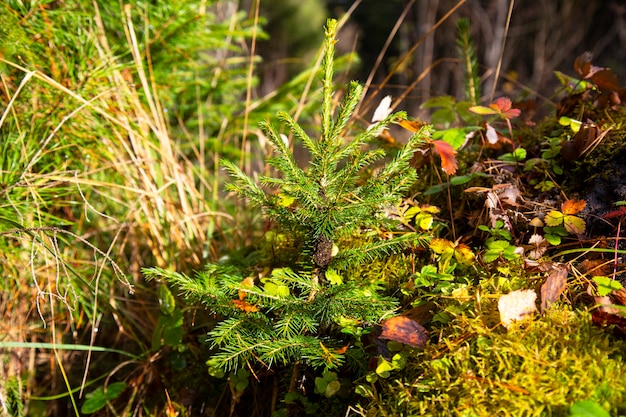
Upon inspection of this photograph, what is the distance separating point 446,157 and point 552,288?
403 mm

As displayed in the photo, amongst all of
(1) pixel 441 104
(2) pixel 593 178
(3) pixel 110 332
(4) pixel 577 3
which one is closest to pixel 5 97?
(3) pixel 110 332

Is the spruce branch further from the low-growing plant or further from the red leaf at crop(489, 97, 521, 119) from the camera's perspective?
the red leaf at crop(489, 97, 521, 119)

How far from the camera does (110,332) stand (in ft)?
5.97

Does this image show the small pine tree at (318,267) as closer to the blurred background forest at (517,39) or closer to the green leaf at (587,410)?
the green leaf at (587,410)

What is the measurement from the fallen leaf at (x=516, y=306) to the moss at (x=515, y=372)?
24mm

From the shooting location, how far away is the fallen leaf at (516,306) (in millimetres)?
848

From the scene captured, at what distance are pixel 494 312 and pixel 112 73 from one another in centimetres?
157

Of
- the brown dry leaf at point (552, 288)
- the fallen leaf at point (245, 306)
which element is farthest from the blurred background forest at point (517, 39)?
the fallen leaf at point (245, 306)

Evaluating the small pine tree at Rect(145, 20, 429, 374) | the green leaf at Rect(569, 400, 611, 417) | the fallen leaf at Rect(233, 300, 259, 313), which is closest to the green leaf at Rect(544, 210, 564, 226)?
the small pine tree at Rect(145, 20, 429, 374)

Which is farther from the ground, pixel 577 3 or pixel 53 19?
pixel 53 19

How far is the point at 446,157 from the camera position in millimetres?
1142

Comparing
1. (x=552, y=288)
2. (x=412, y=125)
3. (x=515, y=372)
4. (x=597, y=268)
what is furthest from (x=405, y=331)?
(x=412, y=125)

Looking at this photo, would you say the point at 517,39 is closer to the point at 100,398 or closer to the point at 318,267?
the point at 318,267

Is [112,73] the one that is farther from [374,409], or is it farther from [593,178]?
[593,178]
